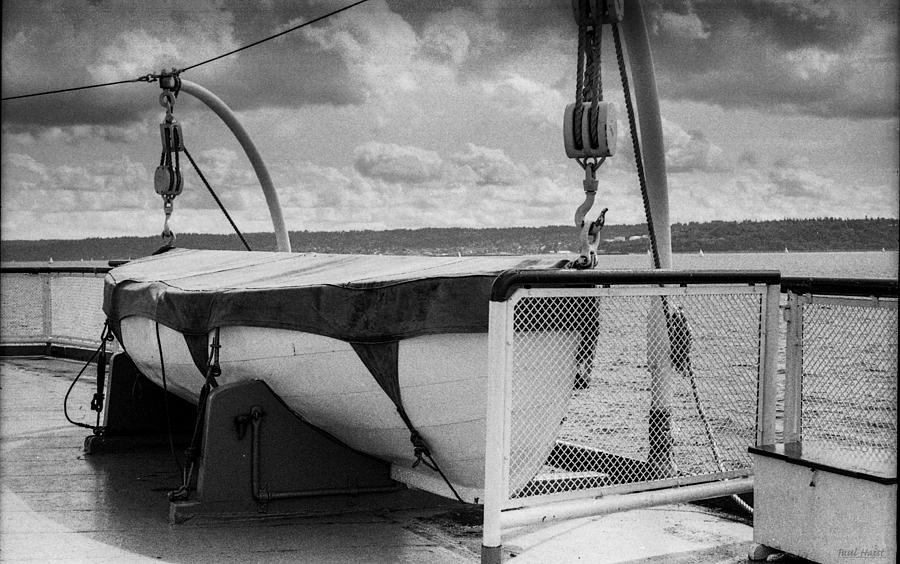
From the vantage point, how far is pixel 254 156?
1301 centimetres

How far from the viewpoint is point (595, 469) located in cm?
577

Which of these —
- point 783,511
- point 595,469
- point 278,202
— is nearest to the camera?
point 783,511

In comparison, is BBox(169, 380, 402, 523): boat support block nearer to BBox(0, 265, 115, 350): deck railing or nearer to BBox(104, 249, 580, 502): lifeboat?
BBox(104, 249, 580, 502): lifeboat

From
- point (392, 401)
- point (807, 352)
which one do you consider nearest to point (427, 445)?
point (392, 401)

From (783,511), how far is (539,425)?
108cm

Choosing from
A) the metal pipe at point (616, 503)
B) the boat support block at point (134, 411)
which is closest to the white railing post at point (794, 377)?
the metal pipe at point (616, 503)

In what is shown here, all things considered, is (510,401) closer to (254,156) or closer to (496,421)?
(496,421)

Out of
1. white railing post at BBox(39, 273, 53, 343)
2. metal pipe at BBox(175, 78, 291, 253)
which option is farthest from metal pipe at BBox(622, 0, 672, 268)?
white railing post at BBox(39, 273, 53, 343)

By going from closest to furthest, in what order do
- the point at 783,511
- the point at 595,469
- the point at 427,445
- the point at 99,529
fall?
1. the point at 783,511
2. the point at 427,445
3. the point at 99,529
4. the point at 595,469

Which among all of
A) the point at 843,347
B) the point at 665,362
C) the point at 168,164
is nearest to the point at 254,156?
the point at 168,164

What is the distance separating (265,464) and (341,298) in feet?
3.40

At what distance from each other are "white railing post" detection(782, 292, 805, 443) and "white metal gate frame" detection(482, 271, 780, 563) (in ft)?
0.29

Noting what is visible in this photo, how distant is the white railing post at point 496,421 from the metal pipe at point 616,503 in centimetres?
7

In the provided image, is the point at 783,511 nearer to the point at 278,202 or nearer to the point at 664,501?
the point at 664,501
